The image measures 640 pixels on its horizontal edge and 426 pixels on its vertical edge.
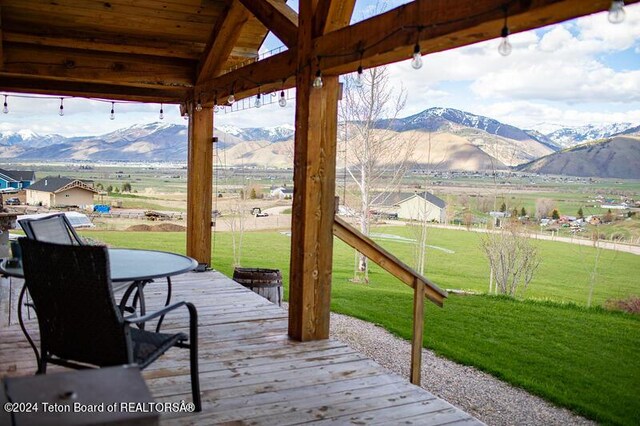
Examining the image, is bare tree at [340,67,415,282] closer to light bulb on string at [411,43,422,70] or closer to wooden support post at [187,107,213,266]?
wooden support post at [187,107,213,266]

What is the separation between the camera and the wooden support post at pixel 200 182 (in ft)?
21.9

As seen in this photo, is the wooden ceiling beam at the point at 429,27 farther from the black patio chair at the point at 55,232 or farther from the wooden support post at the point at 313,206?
the black patio chair at the point at 55,232

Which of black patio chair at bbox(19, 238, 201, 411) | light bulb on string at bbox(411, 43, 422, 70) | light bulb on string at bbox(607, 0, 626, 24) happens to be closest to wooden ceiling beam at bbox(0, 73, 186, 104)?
light bulb on string at bbox(411, 43, 422, 70)

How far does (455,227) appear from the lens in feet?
51.6

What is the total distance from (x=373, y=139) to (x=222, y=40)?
721 cm

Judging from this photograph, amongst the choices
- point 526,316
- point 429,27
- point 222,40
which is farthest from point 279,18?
point 526,316

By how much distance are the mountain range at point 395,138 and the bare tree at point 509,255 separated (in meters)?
1.58

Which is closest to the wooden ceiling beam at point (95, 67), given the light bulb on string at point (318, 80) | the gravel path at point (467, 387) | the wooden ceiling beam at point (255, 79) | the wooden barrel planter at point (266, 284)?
the wooden ceiling beam at point (255, 79)

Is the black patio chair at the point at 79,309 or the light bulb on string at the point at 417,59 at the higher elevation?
the light bulb on string at the point at 417,59

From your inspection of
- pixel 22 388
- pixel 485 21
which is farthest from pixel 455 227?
pixel 22 388

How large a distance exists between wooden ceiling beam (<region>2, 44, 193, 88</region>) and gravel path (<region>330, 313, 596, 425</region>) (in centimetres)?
371

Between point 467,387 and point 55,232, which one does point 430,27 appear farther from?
point 467,387

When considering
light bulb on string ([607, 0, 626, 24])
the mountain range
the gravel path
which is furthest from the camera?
the mountain range

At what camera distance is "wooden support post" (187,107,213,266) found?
21.9ft
